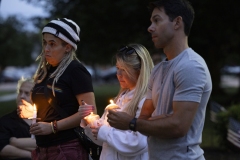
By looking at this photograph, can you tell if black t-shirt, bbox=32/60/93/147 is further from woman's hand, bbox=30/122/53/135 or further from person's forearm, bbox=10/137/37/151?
person's forearm, bbox=10/137/37/151

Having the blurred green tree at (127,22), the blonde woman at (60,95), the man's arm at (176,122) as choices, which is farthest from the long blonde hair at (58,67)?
the blurred green tree at (127,22)

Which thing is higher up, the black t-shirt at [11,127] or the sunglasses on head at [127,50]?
the sunglasses on head at [127,50]

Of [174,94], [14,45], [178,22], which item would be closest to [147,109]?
[174,94]

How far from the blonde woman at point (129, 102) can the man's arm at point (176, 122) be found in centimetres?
102

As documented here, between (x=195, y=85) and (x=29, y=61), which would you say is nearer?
(x=195, y=85)

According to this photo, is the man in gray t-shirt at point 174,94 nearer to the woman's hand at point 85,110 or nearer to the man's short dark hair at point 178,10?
the man's short dark hair at point 178,10

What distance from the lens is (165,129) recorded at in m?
2.90

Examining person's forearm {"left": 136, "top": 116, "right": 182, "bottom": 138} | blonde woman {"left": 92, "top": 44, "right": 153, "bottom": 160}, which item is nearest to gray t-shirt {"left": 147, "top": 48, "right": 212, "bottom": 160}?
person's forearm {"left": 136, "top": 116, "right": 182, "bottom": 138}

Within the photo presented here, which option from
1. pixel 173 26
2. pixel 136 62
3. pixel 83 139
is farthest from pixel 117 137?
pixel 173 26

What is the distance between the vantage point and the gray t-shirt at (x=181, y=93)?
290cm

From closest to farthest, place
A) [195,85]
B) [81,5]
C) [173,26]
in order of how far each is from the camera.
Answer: [195,85] < [173,26] < [81,5]

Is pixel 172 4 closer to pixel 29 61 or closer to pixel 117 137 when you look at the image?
pixel 117 137

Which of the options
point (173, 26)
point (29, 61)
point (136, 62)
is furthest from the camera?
point (29, 61)

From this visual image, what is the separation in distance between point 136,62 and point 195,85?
1.34 m
